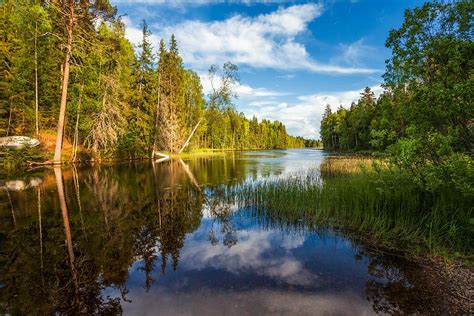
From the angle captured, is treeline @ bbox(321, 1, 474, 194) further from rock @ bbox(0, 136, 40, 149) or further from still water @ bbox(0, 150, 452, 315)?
rock @ bbox(0, 136, 40, 149)

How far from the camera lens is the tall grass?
204 inches

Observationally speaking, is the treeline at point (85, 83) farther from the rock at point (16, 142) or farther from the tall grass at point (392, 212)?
the tall grass at point (392, 212)

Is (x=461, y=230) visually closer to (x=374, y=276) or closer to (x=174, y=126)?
(x=374, y=276)

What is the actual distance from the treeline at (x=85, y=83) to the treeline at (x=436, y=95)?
2214 centimetres

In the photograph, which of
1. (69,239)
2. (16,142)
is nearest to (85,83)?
(16,142)

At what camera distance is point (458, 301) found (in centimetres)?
341

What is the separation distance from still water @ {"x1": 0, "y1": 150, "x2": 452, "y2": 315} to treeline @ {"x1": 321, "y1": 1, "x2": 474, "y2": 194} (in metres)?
2.16

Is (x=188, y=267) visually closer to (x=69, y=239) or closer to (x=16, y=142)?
(x=69, y=239)

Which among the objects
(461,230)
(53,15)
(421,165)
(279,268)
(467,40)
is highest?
(53,15)

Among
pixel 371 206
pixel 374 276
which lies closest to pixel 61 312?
pixel 374 276

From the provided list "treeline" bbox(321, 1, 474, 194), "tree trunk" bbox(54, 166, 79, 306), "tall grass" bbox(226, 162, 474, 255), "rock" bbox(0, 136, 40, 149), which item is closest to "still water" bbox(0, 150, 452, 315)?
"tree trunk" bbox(54, 166, 79, 306)

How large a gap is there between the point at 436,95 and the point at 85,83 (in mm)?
30070

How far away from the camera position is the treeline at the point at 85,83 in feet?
66.9

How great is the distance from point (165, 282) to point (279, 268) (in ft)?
7.02
